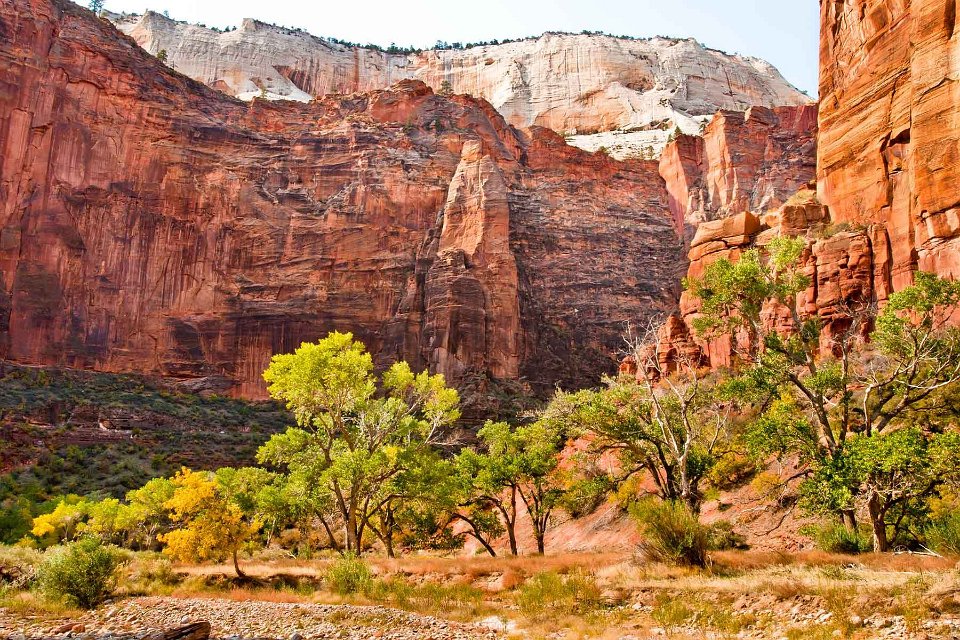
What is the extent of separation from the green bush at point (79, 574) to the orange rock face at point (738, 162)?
238 ft

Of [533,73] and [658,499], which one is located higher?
[533,73]

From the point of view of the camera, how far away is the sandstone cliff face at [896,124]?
28.6m

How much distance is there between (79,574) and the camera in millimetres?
18281

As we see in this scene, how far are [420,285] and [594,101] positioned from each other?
7641cm

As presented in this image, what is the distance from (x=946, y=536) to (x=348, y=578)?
549 inches

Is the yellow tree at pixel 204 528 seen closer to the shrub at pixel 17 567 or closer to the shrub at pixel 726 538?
the shrub at pixel 17 567

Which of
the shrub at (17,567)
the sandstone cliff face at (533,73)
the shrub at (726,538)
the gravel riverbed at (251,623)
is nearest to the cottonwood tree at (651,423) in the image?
the shrub at (726,538)

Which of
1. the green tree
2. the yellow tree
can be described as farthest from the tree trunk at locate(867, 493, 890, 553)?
the green tree

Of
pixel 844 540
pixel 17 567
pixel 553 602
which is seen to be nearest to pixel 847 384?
pixel 844 540

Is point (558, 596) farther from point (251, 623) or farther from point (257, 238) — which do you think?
point (257, 238)

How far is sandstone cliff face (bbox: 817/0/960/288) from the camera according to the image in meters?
28.6

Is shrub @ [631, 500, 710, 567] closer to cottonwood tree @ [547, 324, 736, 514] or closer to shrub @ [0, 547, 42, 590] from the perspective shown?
cottonwood tree @ [547, 324, 736, 514]

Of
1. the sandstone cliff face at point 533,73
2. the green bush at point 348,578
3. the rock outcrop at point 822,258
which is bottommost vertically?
the green bush at point 348,578

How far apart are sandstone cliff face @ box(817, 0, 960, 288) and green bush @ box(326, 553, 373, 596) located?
25470 millimetres
